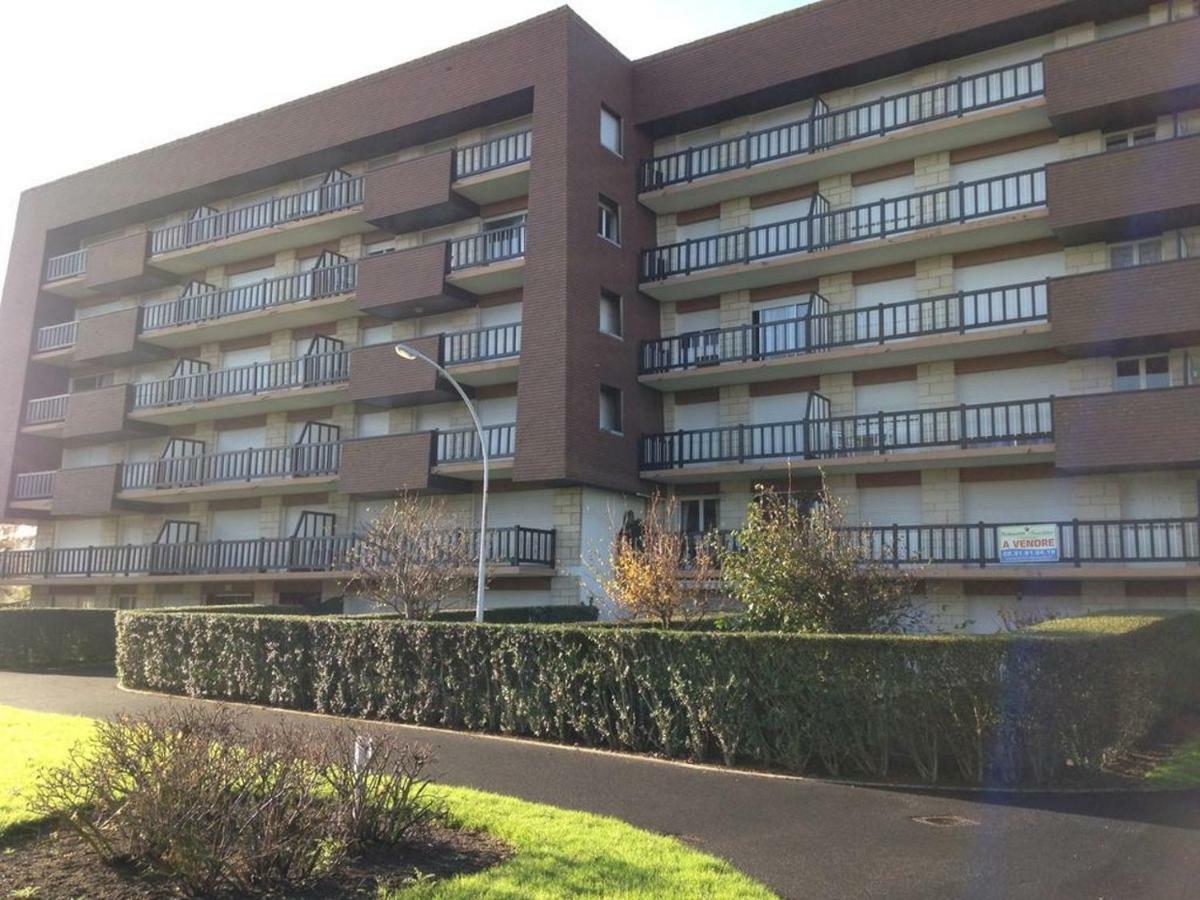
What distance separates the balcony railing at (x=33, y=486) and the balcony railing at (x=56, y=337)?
14.1 ft

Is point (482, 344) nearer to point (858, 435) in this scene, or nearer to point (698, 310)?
point (698, 310)

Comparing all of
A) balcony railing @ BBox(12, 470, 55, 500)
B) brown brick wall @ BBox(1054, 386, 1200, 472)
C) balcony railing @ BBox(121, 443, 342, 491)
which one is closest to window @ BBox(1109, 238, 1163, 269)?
brown brick wall @ BBox(1054, 386, 1200, 472)

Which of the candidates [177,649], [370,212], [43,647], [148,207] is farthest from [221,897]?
[148,207]

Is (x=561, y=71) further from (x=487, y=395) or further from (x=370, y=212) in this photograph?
(x=487, y=395)

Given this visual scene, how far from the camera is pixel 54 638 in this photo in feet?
75.0

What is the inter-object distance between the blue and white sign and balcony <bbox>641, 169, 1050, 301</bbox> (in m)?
6.36

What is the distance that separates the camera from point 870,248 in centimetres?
2150

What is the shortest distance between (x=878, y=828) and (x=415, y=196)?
2074cm

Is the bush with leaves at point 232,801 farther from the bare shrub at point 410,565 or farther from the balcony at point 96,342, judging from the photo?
the balcony at point 96,342

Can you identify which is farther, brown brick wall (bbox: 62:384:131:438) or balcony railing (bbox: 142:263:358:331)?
brown brick wall (bbox: 62:384:131:438)

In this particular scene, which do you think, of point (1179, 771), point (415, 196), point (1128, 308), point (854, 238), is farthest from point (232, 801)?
point (415, 196)

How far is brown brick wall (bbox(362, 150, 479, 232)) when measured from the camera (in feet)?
79.9

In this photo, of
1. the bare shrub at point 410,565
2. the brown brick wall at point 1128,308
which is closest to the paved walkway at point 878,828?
the bare shrub at point 410,565

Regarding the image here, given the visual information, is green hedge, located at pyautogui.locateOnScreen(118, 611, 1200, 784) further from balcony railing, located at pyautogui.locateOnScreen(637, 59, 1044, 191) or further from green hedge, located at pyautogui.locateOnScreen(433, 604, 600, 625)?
balcony railing, located at pyautogui.locateOnScreen(637, 59, 1044, 191)
